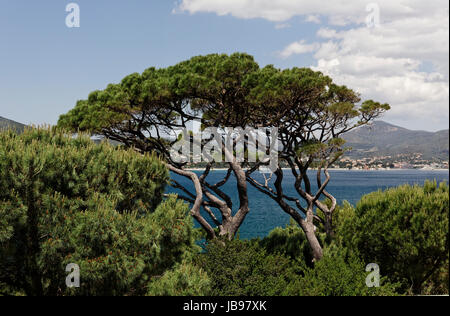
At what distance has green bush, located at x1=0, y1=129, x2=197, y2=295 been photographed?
7.77 m

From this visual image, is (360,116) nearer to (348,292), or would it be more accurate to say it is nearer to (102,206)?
(348,292)

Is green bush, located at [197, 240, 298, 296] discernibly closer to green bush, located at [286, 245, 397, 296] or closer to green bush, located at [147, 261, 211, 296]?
green bush, located at [286, 245, 397, 296]

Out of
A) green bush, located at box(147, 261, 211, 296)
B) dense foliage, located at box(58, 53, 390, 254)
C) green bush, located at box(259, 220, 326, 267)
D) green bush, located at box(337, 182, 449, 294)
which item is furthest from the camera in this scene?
green bush, located at box(259, 220, 326, 267)

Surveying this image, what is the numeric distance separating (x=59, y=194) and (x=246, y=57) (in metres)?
9.99

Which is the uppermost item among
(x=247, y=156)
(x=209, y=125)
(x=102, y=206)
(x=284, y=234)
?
(x=209, y=125)

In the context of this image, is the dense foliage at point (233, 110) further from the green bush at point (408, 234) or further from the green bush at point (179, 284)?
the green bush at point (179, 284)

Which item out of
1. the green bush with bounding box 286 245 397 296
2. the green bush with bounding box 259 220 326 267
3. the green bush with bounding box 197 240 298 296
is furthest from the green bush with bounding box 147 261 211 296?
the green bush with bounding box 259 220 326 267

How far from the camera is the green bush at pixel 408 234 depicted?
9664 mm

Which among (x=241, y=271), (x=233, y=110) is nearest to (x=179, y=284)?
(x=241, y=271)

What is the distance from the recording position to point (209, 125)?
57.5 ft

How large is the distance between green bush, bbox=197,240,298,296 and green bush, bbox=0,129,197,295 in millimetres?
1890

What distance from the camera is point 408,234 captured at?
1002 centimetres

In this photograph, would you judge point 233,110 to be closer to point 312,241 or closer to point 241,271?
point 312,241
